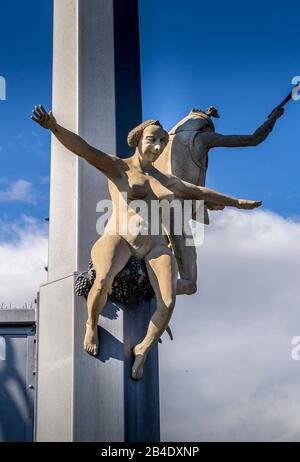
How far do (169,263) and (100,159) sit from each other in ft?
3.91

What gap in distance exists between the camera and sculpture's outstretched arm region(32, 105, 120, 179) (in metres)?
9.11

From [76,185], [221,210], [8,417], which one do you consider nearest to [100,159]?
[76,185]

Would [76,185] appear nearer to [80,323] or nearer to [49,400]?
[80,323]

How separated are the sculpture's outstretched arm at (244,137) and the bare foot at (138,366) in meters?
2.47

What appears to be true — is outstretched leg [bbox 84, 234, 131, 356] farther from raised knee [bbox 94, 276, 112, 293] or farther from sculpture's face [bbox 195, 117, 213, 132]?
sculpture's face [bbox 195, 117, 213, 132]

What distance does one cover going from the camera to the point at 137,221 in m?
9.52

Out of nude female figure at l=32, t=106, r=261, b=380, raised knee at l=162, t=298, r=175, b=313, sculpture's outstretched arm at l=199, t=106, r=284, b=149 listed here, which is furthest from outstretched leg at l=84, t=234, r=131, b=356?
sculpture's outstretched arm at l=199, t=106, r=284, b=149

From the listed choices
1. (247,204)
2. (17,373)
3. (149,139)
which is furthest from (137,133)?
(17,373)

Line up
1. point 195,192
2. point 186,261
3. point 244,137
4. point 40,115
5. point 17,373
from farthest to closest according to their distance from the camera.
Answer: point 17,373 → point 244,137 → point 186,261 → point 195,192 → point 40,115

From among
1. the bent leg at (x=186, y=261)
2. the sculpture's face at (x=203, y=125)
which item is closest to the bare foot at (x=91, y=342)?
the bent leg at (x=186, y=261)

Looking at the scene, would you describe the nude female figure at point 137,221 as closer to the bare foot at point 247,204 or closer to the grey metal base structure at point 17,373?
the bare foot at point 247,204

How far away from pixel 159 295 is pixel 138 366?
701mm

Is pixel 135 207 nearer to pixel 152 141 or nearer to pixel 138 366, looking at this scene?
pixel 152 141

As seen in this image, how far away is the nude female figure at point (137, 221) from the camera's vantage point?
9.30 m
